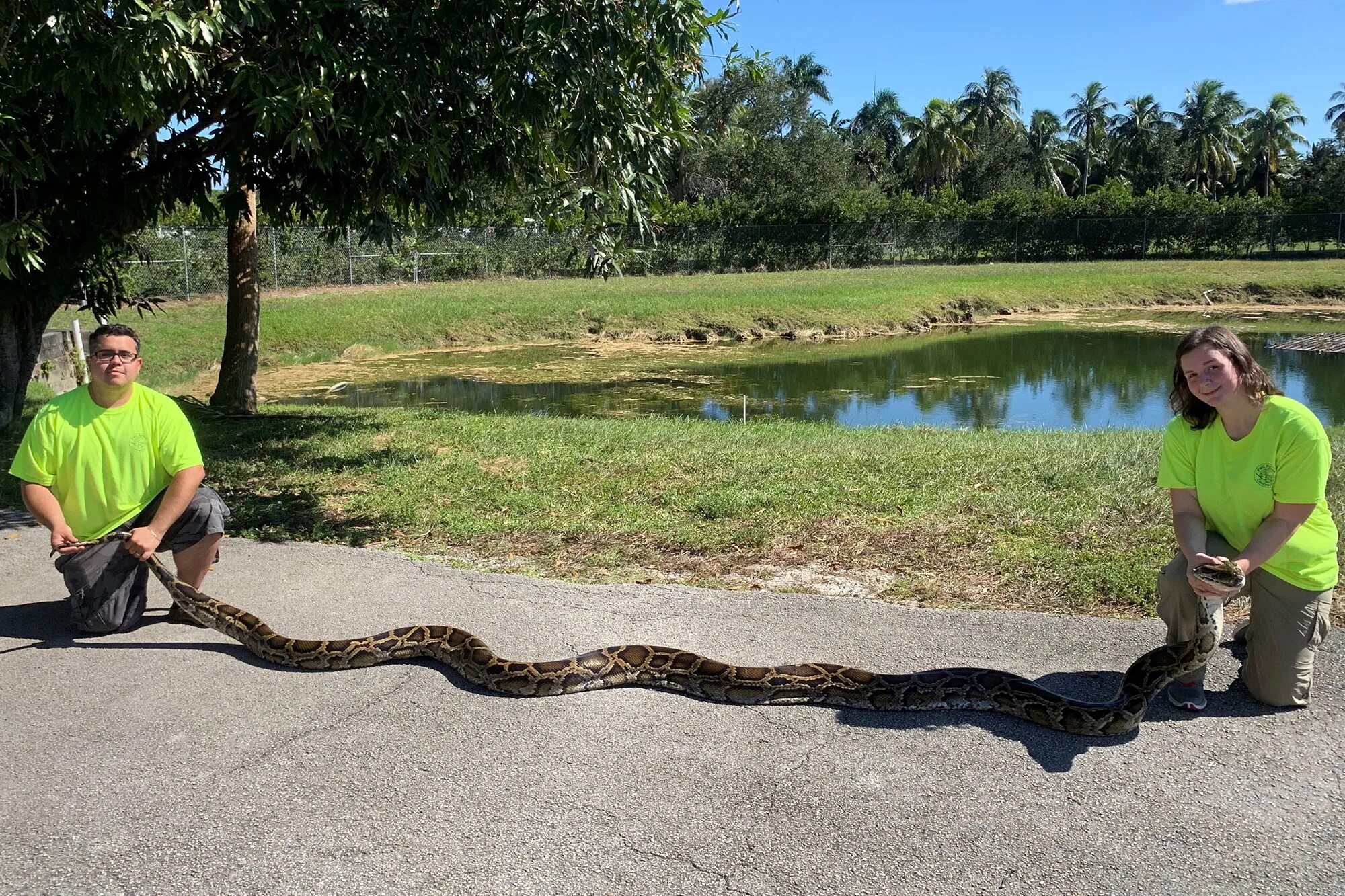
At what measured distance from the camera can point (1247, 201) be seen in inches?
2270

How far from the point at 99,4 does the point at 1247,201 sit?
62944mm

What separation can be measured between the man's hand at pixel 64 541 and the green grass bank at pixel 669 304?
16853mm

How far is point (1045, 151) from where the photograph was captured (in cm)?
8588

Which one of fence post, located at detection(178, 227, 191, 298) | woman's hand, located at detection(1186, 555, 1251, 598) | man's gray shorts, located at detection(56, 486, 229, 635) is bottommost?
man's gray shorts, located at detection(56, 486, 229, 635)

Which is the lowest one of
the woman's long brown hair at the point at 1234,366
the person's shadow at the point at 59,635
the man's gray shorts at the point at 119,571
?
the person's shadow at the point at 59,635

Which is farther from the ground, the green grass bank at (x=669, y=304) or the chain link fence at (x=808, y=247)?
the chain link fence at (x=808, y=247)

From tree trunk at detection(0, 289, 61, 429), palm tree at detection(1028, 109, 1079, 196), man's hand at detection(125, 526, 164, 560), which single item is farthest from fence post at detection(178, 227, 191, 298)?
palm tree at detection(1028, 109, 1079, 196)

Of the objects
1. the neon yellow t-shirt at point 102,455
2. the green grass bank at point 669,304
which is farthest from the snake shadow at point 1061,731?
the green grass bank at point 669,304

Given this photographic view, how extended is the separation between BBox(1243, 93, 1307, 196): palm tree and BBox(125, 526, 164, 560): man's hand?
301 ft

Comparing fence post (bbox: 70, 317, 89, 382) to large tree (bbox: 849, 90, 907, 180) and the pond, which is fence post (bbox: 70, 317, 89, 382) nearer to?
the pond

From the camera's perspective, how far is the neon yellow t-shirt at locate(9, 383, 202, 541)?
5.90 metres

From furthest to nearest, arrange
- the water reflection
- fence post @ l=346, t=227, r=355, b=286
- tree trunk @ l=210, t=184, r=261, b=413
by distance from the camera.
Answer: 1. fence post @ l=346, t=227, r=355, b=286
2. the water reflection
3. tree trunk @ l=210, t=184, r=261, b=413

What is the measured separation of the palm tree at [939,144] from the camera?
7962 centimetres

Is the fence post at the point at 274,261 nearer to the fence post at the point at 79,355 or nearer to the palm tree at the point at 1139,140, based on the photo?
the fence post at the point at 79,355
